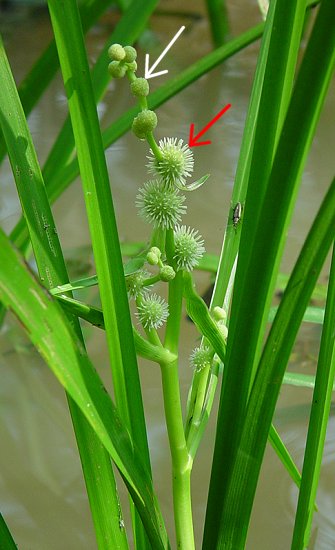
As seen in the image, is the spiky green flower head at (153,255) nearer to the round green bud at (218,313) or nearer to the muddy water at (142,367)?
the round green bud at (218,313)

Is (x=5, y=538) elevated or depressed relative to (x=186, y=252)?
depressed

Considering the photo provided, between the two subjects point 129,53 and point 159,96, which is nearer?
point 129,53

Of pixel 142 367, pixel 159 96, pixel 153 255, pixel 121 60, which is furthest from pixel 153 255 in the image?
pixel 142 367

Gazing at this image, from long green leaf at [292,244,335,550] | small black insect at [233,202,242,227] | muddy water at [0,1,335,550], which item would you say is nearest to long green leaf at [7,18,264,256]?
muddy water at [0,1,335,550]

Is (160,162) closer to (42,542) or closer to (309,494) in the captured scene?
(309,494)

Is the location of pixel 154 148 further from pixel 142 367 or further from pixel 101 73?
pixel 142 367

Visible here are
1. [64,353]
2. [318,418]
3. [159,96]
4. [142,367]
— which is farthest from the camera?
[142,367]

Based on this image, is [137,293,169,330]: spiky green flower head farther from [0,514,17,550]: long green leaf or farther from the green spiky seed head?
[0,514,17,550]: long green leaf

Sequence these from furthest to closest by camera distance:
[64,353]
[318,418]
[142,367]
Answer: [142,367], [318,418], [64,353]
